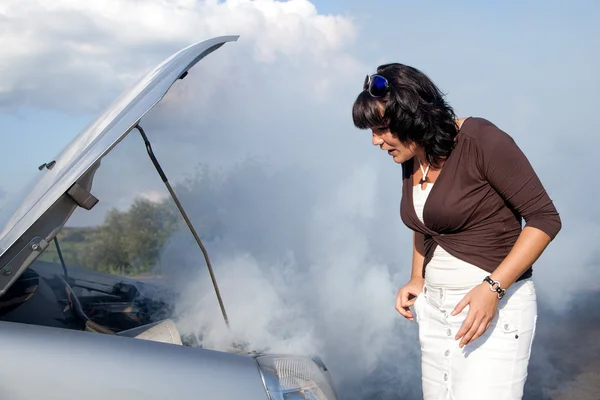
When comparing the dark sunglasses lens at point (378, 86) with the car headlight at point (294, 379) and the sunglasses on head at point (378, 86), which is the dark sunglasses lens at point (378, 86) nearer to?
the sunglasses on head at point (378, 86)

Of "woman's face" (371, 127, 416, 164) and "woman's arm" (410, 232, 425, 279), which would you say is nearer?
"woman's face" (371, 127, 416, 164)

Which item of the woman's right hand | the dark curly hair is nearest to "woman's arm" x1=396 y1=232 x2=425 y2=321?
the woman's right hand

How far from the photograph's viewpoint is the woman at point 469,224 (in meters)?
1.74

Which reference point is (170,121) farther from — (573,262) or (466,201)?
(573,262)

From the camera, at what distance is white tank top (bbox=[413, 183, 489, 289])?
72.6 inches

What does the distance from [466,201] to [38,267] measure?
1338 mm

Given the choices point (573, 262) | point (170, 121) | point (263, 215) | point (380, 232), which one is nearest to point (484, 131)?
point (170, 121)

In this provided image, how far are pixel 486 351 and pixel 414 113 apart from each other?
73cm

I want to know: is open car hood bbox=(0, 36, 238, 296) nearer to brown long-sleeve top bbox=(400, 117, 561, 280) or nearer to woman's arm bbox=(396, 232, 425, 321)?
brown long-sleeve top bbox=(400, 117, 561, 280)

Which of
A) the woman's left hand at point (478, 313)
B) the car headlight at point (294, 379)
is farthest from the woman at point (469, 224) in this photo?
the car headlight at point (294, 379)

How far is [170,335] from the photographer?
2016mm

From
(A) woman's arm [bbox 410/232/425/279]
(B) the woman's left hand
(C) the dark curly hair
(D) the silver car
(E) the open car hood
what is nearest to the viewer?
(D) the silver car

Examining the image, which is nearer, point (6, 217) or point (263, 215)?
point (6, 217)

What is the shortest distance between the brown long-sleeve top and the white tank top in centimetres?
2
